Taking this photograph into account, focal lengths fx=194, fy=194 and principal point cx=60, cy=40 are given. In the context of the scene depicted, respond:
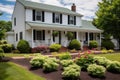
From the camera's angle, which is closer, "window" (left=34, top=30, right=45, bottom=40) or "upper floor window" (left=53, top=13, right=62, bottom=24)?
"window" (left=34, top=30, right=45, bottom=40)

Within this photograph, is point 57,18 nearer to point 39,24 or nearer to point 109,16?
point 39,24

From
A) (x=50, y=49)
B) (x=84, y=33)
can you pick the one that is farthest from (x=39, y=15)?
(x=84, y=33)

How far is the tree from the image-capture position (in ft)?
102

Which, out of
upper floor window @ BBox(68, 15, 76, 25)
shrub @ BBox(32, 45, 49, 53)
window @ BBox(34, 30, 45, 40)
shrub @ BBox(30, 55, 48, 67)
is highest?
upper floor window @ BBox(68, 15, 76, 25)

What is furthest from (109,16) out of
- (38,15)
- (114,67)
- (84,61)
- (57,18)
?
(84,61)

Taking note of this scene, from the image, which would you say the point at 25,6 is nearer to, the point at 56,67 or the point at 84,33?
the point at 84,33

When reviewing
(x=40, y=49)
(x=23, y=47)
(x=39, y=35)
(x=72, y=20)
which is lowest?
(x=40, y=49)

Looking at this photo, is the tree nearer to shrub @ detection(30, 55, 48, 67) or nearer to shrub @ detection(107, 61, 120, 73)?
shrub @ detection(107, 61, 120, 73)

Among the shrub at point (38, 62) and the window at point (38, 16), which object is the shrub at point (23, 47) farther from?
the shrub at point (38, 62)

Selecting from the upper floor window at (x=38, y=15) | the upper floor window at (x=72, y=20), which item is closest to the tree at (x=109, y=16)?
the upper floor window at (x=72, y=20)

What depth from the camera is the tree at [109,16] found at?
3120cm

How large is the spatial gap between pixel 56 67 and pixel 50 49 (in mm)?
12467

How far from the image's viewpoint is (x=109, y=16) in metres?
31.8

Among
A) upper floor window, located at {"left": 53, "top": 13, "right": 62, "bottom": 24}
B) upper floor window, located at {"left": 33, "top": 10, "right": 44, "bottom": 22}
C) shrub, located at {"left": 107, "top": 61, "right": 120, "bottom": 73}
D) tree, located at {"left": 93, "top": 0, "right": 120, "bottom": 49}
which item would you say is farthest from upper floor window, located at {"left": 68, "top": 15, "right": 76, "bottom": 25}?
shrub, located at {"left": 107, "top": 61, "right": 120, "bottom": 73}
